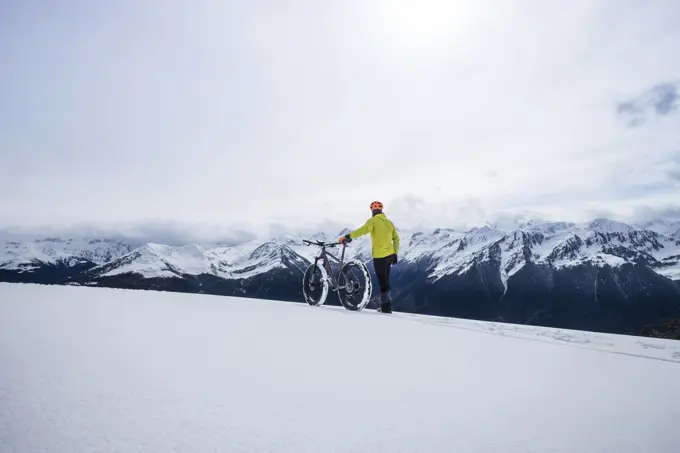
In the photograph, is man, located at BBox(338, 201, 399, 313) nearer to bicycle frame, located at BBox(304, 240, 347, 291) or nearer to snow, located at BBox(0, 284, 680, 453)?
bicycle frame, located at BBox(304, 240, 347, 291)

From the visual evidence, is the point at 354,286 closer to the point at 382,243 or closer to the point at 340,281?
the point at 340,281

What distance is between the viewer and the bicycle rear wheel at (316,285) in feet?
35.7

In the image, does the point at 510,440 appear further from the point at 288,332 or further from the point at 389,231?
the point at 389,231

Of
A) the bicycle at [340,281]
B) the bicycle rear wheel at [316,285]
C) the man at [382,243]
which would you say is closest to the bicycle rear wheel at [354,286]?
the bicycle at [340,281]

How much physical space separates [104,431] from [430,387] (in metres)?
2.26

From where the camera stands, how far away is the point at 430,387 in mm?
3125

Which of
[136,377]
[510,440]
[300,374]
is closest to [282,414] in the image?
[300,374]

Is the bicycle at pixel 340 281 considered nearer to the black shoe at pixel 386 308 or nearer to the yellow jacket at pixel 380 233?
the black shoe at pixel 386 308

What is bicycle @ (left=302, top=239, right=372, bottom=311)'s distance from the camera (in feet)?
33.1

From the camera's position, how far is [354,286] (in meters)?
10.4

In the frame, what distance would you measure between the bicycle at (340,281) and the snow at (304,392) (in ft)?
16.4

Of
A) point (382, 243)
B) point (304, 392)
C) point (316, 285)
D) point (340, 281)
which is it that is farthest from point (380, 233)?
point (304, 392)

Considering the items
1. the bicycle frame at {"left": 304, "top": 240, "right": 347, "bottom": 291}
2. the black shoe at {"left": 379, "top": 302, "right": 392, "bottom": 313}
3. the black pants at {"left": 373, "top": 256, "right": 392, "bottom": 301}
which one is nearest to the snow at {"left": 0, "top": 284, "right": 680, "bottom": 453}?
the black shoe at {"left": 379, "top": 302, "right": 392, "bottom": 313}

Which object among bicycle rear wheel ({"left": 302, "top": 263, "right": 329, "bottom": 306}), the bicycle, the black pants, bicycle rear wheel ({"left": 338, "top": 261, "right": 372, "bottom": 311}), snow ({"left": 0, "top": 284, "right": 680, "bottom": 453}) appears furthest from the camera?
bicycle rear wheel ({"left": 302, "top": 263, "right": 329, "bottom": 306})
